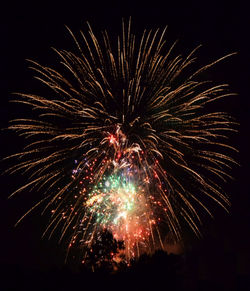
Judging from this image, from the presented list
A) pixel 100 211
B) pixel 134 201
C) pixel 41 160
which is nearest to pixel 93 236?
pixel 100 211

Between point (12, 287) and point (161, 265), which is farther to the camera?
point (161, 265)

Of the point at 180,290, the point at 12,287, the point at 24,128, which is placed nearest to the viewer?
the point at 12,287

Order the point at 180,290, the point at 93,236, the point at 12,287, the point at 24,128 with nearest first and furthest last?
the point at 12,287, the point at 180,290, the point at 24,128, the point at 93,236

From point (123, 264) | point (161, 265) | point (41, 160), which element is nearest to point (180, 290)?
point (161, 265)

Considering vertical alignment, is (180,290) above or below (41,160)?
below

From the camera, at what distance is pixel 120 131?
16.1 m

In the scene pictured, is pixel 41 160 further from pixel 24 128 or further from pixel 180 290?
pixel 180 290

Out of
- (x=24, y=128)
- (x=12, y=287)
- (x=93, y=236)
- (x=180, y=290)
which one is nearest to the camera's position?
(x=12, y=287)

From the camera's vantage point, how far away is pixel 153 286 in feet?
36.0

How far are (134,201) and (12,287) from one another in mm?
7220

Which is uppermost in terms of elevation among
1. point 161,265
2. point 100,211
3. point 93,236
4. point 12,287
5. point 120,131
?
point 120,131

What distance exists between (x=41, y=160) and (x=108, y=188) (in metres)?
3.39

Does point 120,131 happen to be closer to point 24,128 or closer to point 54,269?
point 24,128

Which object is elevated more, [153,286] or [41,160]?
[41,160]
